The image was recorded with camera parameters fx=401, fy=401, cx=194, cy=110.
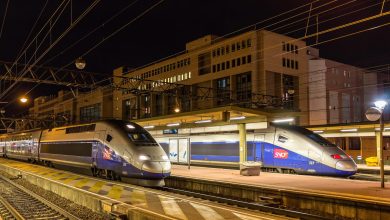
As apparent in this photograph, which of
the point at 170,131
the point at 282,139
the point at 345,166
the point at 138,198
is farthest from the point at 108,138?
the point at 345,166

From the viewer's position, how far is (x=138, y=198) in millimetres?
13367

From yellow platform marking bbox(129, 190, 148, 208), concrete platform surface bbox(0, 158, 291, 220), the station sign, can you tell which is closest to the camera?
concrete platform surface bbox(0, 158, 291, 220)

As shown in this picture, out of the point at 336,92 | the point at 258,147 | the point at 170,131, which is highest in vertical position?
the point at 336,92

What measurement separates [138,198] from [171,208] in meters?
2.19

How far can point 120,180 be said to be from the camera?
64.7 feet

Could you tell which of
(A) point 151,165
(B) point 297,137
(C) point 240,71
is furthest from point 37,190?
(C) point 240,71

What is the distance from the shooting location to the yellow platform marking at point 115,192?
13687mm

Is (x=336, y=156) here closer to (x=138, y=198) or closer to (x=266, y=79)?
(x=138, y=198)

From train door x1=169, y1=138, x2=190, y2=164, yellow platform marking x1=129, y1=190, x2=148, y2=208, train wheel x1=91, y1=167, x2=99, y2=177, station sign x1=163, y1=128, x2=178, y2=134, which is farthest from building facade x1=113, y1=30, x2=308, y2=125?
yellow platform marking x1=129, y1=190, x2=148, y2=208

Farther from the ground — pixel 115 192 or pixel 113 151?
pixel 113 151

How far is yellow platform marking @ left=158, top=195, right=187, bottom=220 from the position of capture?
1051cm

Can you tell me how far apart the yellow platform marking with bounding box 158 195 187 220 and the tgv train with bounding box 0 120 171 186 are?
4.51 m

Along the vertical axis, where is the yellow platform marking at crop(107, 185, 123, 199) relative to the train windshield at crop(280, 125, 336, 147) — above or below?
below

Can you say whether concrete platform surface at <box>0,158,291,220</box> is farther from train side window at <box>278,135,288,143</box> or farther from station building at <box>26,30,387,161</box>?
station building at <box>26,30,387,161</box>
